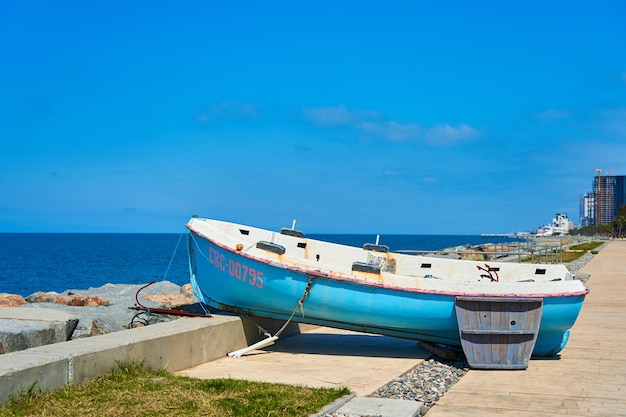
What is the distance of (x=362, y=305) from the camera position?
32.3 ft

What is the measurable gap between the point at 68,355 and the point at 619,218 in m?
145

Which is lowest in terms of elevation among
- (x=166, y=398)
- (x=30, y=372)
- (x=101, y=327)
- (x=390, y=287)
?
(x=166, y=398)

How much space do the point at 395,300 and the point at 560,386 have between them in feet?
8.53

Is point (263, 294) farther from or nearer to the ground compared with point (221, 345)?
farther from the ground

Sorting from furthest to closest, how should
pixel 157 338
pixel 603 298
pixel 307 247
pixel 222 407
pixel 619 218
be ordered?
pixel 619 218 → pixel 603 298 → pixel 307 247 → pixel 157 338 → pixel 222 407

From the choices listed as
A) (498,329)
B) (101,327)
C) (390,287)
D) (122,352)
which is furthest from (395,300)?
(101,327)

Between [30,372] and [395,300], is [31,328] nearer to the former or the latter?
[30,372]

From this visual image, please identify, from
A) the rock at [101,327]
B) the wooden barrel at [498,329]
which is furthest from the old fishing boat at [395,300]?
the rock at [101,327]

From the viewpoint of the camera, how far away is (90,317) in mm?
10977

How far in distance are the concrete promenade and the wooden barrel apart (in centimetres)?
26

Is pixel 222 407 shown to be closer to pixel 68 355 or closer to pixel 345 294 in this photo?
pixel 68 355

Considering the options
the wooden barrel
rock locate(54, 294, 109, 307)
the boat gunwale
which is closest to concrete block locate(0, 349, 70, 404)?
the boat gunwale

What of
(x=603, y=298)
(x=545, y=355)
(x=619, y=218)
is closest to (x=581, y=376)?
(x=545, y=355)

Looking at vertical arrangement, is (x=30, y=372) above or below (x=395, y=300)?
below
